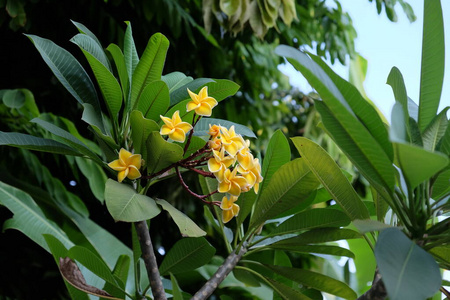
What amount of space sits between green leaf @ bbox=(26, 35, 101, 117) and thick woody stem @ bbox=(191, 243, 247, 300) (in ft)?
0.82

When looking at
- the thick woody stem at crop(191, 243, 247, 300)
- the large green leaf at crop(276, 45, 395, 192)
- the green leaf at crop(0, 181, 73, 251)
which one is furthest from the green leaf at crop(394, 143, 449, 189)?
the green leaf at crop(0, 181, 73, 251)

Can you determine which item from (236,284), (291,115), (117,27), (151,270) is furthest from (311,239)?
(291,115)

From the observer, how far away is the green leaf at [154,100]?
0.61 m

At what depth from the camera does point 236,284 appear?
1.49 metres

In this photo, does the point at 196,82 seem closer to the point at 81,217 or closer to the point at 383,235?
the point at 383,235

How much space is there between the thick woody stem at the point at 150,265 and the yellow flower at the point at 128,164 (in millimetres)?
66

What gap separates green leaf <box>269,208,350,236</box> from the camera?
65 centimetres

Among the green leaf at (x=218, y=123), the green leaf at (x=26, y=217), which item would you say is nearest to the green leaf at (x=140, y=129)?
the green leaf at (x=218, y=123)

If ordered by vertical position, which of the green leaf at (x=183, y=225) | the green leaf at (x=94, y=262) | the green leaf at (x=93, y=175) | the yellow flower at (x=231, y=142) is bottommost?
the green leaf at (x=93, y=175)

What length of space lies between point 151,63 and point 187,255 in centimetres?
26

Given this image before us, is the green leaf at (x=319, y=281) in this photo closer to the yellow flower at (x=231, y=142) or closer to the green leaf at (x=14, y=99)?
the yellow flower at (x=231, y=142)

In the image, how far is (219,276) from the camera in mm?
611

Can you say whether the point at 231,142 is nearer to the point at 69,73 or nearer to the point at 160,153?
the point at 160,153

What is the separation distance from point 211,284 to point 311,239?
14 centimetres
